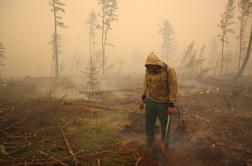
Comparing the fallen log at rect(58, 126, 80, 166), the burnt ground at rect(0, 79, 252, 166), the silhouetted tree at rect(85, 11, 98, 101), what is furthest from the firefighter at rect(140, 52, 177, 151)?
the silhouetted tree at rect(85, 11, 98, 101)

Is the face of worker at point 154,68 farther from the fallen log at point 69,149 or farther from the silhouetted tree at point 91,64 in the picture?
the silhouetted tree at point 91,64

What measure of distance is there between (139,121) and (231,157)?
4.34 meters

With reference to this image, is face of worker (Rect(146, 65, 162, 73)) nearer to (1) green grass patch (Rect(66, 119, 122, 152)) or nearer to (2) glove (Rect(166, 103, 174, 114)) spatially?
(2) glove (Rect(166, 103, 174, 114))

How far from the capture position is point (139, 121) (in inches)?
384

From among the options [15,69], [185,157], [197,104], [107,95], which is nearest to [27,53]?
[15,69]

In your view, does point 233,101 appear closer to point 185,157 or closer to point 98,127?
point 185,157

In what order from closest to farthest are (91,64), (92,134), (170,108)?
(170,108)
(92,134)
(91,64)

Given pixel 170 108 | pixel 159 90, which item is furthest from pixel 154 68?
pixel 170 108

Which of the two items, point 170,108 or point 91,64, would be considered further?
point 91,64

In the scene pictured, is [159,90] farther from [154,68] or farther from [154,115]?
[154,115]

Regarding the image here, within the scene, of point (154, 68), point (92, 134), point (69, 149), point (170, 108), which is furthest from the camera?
point (92, 134)

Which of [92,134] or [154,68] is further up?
[154,68]

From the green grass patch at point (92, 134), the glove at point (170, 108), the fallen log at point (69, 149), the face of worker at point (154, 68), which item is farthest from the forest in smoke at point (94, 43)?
the glove at point (170, 108)

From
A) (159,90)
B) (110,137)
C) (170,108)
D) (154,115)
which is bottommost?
(110,137)
